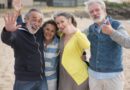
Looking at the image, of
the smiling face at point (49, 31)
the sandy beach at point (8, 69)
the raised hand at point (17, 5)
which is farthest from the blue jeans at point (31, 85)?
the sandy beach at point (8, 69)

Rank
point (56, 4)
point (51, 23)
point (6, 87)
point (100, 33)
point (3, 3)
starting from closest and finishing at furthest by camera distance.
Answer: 1. point (100, 33)
2. point (51, 23)
3. point (6, 87)
4. point (3, 3)
5. point (56, 4)

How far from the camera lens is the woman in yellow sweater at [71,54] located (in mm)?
4680

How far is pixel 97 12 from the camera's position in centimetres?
452

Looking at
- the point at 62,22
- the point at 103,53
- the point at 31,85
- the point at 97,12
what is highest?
the point at 97,12

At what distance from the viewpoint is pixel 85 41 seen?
4.66 meters

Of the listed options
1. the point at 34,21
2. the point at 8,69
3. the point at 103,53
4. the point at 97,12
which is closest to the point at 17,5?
the point at 34,21

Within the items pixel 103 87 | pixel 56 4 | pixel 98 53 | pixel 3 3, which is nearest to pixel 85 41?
pixel 98 53

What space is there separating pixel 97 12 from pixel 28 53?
0.86 m

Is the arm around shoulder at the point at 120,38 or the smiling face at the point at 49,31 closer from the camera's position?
the arm around shoulder at the point at 120,38

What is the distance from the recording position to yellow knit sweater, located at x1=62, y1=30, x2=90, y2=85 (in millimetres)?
4672

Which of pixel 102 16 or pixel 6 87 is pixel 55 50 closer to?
pixel 102 16

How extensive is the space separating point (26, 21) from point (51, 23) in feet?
0.89

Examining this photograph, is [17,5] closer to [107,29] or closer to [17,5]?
[17,5]

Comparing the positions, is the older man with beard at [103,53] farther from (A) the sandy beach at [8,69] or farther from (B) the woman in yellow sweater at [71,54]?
(A) the sandy beach at [8,69]
